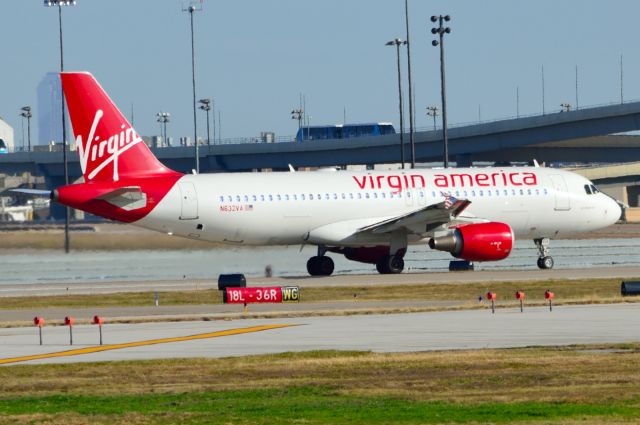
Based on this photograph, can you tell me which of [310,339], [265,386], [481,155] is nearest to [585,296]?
[310,339]

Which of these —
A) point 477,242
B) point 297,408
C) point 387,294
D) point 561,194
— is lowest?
point 297,408

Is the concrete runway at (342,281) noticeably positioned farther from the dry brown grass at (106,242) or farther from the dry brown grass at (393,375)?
the dry brown grass at (393,375)

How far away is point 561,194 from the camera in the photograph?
6009 cm

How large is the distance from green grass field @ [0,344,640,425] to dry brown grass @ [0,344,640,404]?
2 cm

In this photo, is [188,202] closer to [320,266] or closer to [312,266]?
[312,266]

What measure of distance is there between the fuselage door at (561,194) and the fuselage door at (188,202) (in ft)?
51.8

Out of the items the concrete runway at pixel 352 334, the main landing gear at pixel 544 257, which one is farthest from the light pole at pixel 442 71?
the concrete runway at pixel 352 334

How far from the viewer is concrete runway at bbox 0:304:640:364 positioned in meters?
31.8

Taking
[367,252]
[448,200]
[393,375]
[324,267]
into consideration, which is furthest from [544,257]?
[393,375]

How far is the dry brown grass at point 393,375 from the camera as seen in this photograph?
2453 cm

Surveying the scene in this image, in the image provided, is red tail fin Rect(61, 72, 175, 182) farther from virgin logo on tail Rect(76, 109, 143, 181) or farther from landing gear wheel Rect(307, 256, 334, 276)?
landing gear wheel Rect(307, 256, 334, 276)

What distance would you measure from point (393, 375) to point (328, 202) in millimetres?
30473

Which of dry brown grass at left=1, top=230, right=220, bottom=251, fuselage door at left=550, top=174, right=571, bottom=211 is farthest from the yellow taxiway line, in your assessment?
dry brown grass at left=1, top=230, right=220, bottom=251

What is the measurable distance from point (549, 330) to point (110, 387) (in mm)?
12644
